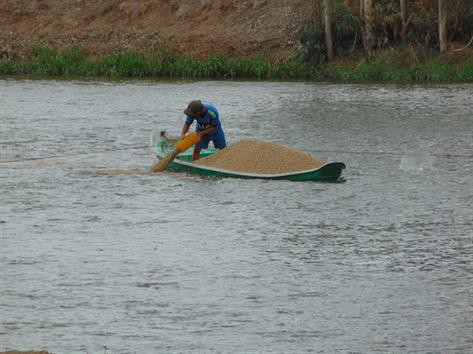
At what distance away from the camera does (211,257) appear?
12.0 metres

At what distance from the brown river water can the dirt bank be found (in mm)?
13849

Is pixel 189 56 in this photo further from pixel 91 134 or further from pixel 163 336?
pixel 163 336

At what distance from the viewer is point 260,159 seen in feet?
55.0

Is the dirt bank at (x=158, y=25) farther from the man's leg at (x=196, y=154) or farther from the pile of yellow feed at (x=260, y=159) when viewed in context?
the pile of yellow feed at (x=260, y=159)

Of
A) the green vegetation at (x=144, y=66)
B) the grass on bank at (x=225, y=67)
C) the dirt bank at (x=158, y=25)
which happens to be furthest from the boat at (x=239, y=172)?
the dirt bank at (x=158, y=25)

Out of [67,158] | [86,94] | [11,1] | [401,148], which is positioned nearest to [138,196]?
[67,158]

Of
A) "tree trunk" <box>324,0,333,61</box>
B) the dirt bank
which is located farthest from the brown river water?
the dirt bank

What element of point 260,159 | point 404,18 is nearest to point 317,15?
point 404,18

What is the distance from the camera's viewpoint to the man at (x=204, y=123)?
17.2 m

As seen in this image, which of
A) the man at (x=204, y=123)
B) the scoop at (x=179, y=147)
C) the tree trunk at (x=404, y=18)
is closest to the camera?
the scoop at (x=179, y=147)

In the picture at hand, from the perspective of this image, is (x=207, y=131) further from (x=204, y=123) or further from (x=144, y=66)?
(x=144, y=66)

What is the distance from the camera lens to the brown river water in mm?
9281

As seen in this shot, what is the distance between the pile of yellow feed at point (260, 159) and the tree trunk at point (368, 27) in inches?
723

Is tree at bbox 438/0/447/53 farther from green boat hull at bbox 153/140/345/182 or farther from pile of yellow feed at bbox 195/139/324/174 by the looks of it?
pile of yellow feed at bbox 195/139/324/174
